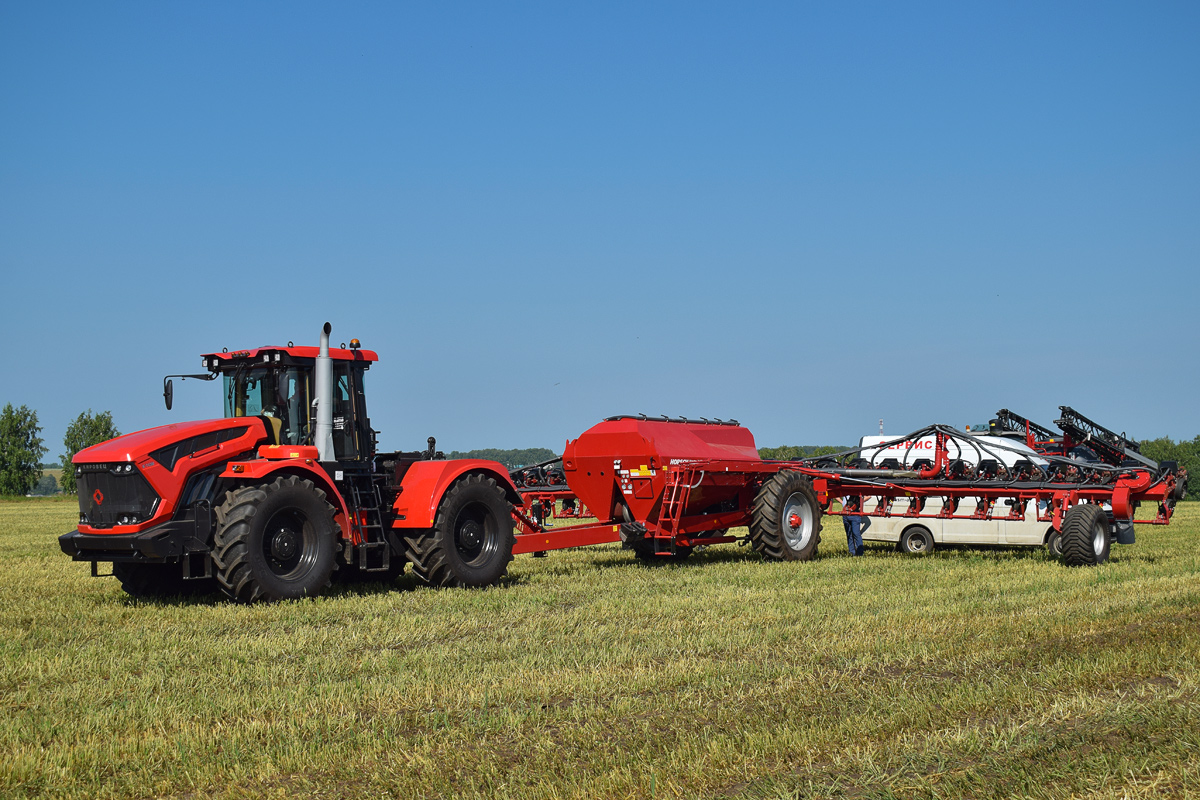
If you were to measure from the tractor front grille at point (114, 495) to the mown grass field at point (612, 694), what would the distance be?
88cm

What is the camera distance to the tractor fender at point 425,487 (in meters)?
11.6

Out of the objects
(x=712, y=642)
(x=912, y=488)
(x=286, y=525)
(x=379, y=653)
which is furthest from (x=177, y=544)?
(x=912, y=488)

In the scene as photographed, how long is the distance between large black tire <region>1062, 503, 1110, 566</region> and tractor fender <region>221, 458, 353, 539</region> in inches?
354

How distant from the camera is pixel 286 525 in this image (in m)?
10.7

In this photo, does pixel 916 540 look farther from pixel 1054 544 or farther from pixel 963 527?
pixel 1054 544

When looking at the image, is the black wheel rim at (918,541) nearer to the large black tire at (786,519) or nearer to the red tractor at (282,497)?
the large black tire at (786,519)

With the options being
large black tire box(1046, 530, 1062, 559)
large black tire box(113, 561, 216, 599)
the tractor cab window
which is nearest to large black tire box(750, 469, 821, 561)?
large black tire box(1046, 530, 1062, 559)

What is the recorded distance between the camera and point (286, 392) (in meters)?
11.5

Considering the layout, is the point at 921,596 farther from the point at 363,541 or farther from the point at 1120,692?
the point at 363,541

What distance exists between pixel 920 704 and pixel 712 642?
2447 millimetres

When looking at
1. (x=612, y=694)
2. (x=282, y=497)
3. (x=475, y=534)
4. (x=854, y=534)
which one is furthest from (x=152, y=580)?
(x=854, y=534)

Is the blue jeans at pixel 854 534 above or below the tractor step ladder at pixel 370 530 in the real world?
below

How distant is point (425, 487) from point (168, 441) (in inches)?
104

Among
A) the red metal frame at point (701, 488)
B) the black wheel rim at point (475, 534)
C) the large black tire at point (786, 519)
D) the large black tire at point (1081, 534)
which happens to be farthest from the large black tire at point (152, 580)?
the large black tire at point (1081, 534)
